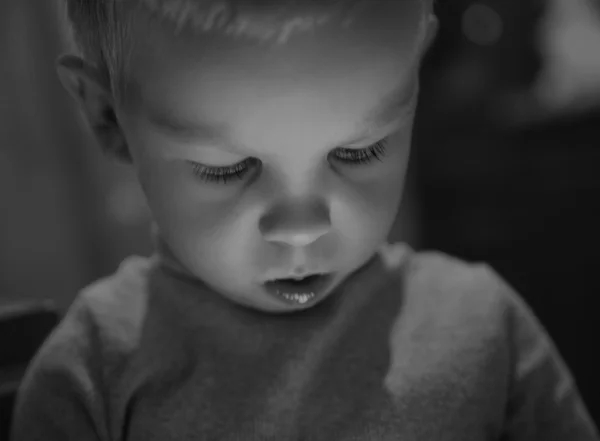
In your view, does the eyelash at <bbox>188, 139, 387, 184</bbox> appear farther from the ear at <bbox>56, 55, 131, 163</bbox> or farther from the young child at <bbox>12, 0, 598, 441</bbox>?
the ear at <bbox>56, 55, 131, 163</bbox>

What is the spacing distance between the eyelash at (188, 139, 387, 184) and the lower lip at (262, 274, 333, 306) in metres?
0.09

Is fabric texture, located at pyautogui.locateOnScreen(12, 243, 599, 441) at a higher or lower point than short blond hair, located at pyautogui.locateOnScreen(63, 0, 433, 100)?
lower

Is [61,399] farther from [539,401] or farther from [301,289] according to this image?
[539,401]

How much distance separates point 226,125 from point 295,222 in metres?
0.08

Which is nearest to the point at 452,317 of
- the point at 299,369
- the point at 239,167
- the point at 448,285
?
the point at 448,285

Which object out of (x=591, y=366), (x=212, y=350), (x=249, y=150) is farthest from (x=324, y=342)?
(x=591, y=366)

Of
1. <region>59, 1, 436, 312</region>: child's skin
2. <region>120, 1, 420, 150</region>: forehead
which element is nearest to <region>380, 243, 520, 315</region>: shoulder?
<region>59, 1, 436, 312</region>: child's skin

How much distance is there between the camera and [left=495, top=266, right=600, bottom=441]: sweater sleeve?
1.97 feet

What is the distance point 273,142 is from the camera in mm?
444

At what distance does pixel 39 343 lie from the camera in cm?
67

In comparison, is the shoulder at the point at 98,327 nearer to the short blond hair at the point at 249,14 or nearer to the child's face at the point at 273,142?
the child's face at the point at 273,142

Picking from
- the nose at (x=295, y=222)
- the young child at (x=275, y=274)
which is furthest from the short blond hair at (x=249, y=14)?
the nose at (x=295, y=222)

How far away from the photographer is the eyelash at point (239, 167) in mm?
477

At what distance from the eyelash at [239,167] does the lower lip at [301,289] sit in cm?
9
